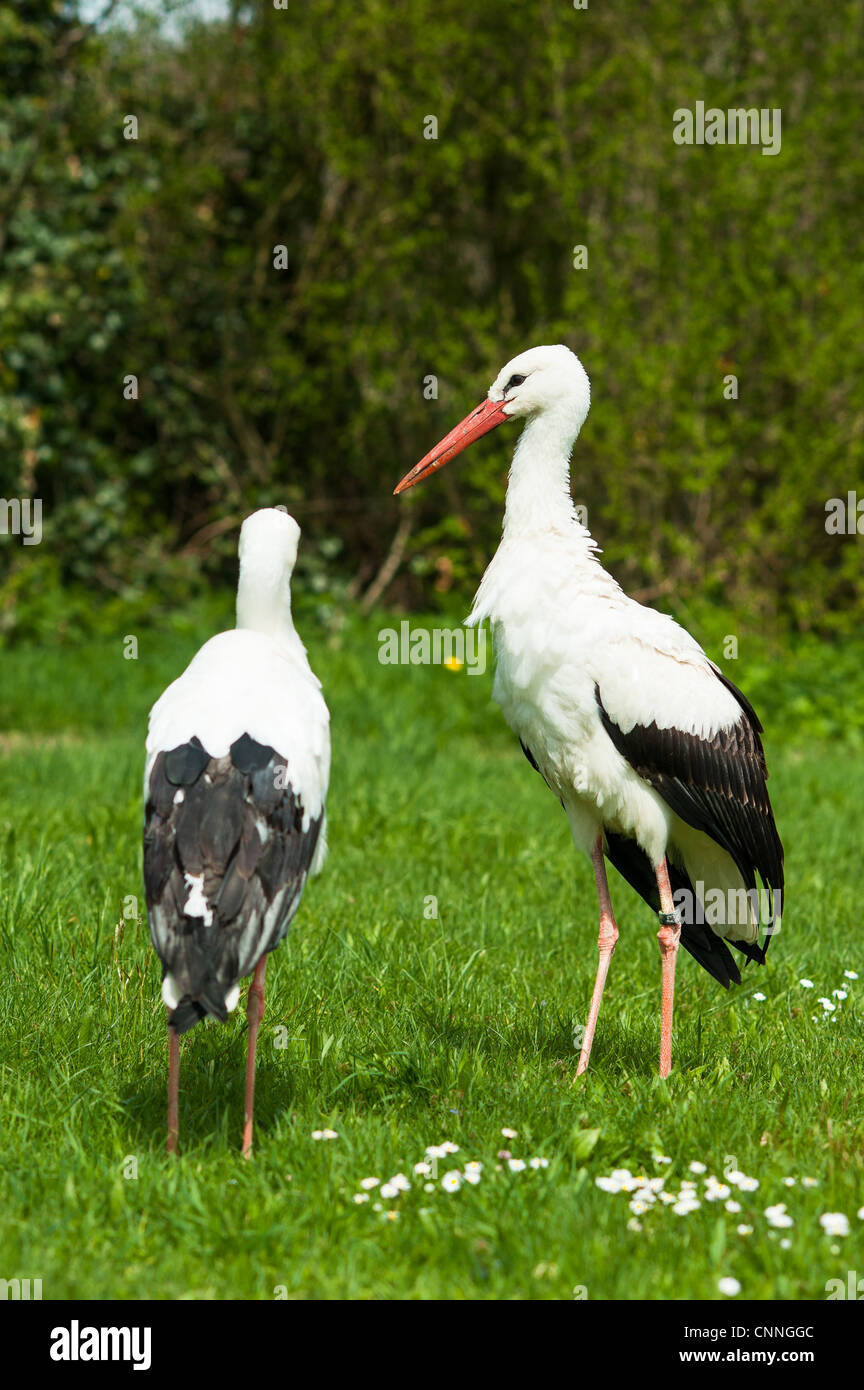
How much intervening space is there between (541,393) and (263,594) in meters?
1.01

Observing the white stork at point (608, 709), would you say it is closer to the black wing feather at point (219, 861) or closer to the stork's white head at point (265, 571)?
the stork's white head at point (265, 571)

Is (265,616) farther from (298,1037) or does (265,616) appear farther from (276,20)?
(276,20)

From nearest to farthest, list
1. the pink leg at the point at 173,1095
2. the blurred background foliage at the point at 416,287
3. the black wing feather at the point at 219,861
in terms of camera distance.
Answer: the black wing feather at the point at 219,861 → the pink leg at the point at 173,1095 → the blurred background foliage at the point at 416,287

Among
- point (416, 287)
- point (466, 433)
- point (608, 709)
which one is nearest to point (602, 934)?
point (608, 709)

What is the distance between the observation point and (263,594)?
3771 millimetres

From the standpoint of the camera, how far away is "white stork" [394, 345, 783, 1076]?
3893 millimetres

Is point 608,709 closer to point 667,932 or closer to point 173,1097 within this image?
point 667,932

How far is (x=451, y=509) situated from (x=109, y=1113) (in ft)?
28.6

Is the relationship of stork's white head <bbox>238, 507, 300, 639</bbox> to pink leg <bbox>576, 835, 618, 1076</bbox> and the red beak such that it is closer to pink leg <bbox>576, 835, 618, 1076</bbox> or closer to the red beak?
the red beak

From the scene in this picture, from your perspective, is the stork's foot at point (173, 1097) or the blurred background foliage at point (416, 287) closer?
the stork's foot at point (173, 1097)

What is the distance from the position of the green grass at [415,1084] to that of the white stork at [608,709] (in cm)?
30

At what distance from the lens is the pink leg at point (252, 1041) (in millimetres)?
3367

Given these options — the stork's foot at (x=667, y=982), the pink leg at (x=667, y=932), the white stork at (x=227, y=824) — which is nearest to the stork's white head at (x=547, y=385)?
the white stork at (x=227, y=824)

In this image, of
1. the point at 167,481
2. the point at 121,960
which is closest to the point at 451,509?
the point at 167,481
